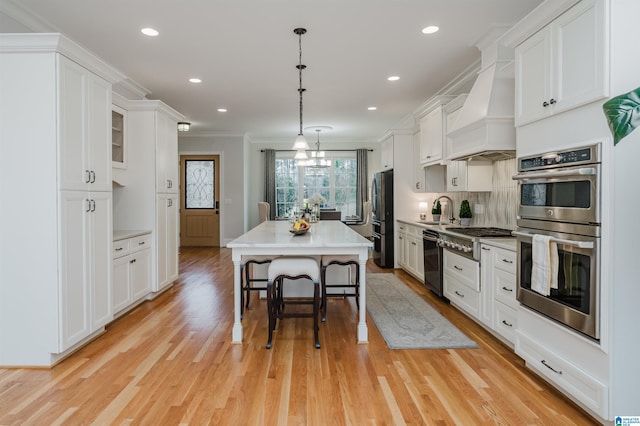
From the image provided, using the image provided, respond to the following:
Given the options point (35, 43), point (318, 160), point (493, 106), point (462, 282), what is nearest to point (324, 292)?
point (462, 282)

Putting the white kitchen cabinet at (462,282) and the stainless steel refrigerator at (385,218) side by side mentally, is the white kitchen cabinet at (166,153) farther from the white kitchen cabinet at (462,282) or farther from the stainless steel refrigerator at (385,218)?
the white kitchen cabinet at (462,282)

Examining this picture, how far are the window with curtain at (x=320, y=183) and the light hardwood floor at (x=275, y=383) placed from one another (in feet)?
21.5

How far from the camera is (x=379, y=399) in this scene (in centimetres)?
221

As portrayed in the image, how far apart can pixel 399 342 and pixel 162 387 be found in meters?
1.77

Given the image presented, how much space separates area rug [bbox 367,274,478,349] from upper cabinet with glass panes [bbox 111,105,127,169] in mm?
3218

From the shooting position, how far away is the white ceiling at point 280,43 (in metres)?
3.08

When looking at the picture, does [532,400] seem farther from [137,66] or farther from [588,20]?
[137,66]

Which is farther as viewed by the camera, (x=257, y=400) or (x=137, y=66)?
(x=137, y=66)

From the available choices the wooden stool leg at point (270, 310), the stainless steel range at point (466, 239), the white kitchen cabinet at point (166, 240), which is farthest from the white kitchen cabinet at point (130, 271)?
the stainless steel range at point (466, 239)

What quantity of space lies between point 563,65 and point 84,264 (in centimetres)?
348

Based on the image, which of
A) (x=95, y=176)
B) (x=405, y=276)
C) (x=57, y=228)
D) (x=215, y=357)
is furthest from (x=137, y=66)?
(x=405, y=276)

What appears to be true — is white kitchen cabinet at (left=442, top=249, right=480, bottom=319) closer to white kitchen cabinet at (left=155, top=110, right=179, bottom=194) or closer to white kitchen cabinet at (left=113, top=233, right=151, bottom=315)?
white kitchen cabinet at (left=113, top=233, right=151, bottom=315)

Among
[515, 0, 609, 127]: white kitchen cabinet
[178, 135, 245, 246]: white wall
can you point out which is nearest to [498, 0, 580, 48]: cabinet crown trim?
[515, 0, 609, 127]: white kitchen cabinet

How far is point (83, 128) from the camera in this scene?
2869 mm
